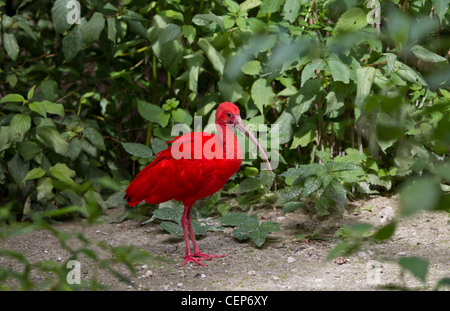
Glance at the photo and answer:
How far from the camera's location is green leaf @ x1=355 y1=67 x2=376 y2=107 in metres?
2.90

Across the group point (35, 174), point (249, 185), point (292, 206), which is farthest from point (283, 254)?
point (35, 174)

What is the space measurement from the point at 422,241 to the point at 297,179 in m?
0.69

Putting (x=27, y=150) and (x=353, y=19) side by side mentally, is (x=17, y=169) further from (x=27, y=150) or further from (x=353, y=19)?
(x=353, y=19)

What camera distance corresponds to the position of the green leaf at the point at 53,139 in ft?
10.5

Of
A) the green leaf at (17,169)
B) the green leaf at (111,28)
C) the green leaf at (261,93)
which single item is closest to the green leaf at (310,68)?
the green leaf at (261,93)

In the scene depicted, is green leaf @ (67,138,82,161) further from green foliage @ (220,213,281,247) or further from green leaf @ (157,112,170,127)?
green foliage @ (220,213,281,247)

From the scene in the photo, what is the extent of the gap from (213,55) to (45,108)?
40.3 inches

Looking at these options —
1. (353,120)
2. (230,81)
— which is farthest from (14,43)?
(353,120)

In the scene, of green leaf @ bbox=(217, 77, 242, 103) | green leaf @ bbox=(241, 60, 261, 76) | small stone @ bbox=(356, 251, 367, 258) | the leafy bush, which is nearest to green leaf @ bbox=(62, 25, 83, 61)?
the leafy bush

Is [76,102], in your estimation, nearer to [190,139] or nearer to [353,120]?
[190,139]

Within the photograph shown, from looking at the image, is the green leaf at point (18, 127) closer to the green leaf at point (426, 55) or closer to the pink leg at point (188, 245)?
the pink leg at point (188, 245)

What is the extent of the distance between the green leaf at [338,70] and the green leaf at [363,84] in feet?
0.24

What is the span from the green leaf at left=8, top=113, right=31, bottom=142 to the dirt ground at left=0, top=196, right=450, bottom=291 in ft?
1.84

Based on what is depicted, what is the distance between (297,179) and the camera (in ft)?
9.60
